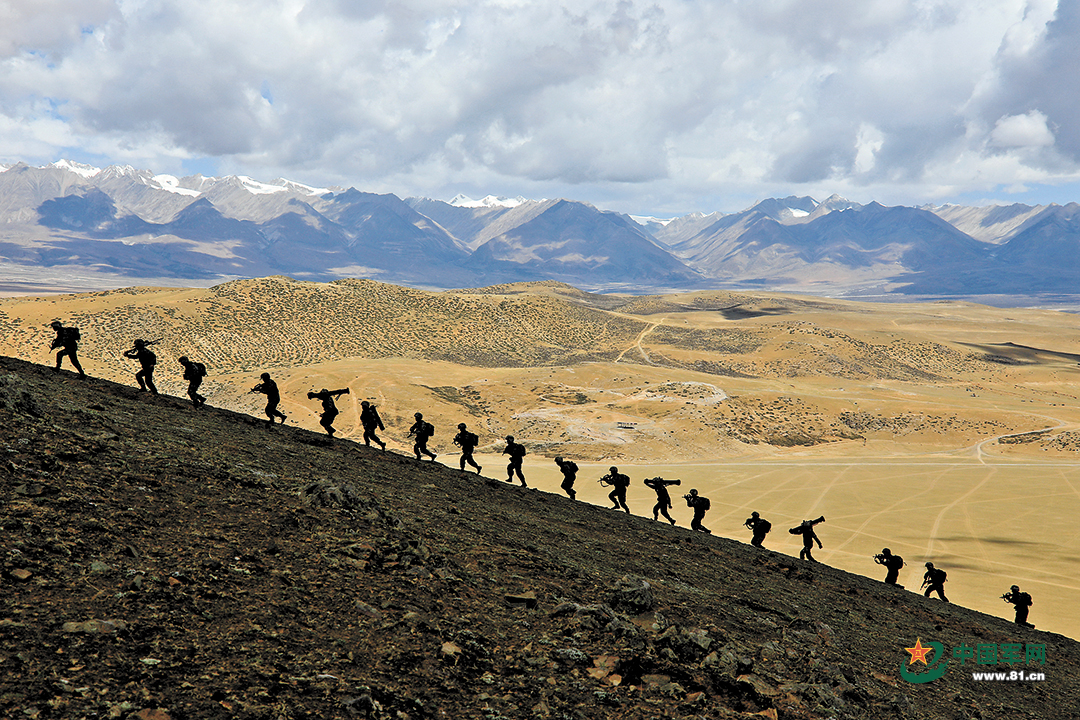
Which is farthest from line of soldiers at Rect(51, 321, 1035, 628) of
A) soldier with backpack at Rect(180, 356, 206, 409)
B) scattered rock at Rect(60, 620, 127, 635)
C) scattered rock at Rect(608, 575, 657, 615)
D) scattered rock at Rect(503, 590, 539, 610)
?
scattered rock at Rect(60, 620, 127, 635)

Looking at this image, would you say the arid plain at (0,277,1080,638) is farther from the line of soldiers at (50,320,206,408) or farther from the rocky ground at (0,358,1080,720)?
the line of soldiers at (50,320,206,408)

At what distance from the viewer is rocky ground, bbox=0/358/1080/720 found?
241 inches

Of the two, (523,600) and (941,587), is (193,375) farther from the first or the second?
(941,587)

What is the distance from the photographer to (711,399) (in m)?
66.8

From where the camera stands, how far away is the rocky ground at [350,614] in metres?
6.12

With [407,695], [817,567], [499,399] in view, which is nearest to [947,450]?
[499,399]

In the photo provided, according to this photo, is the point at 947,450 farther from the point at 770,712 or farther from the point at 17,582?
the point at 17,582

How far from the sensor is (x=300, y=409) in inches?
2173

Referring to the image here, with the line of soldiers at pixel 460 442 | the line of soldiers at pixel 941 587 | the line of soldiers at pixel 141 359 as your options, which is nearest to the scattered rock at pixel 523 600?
the line of soldiers at pixel 460 442

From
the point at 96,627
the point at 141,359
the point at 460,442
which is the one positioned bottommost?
the point at 96,627

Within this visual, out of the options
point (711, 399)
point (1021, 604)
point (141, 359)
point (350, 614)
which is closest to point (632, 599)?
point (350, 614)

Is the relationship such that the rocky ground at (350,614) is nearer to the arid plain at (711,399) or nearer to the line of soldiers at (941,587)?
the line of soldiers at (941,587)

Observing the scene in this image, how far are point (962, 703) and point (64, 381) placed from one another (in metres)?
21.0

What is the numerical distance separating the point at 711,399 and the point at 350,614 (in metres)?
62.5
